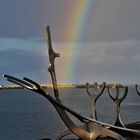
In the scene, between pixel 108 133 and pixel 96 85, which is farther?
pixel 96 85

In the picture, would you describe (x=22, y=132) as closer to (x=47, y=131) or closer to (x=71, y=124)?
(x=47, y=131)

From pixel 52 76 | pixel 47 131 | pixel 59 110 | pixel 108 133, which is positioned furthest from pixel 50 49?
pixel 47 131

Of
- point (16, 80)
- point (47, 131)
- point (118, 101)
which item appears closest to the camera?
point (16, 80)

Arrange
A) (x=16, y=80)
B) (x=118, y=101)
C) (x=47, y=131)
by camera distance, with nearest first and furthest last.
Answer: (x=16, y=80)
(x=118, y=101)
(x=47, y=131)

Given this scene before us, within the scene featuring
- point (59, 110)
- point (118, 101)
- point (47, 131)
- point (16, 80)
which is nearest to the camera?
point (16, 80)

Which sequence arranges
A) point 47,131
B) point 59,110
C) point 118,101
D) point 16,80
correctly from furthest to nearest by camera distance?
point 47,131, point 118,101, point 59,110, point 16,80

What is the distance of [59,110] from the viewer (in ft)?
55.5

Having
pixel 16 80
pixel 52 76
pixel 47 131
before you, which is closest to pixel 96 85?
pixel 52 76

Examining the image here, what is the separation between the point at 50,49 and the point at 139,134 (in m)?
3.64

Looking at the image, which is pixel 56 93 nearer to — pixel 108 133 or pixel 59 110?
pixel 59 110

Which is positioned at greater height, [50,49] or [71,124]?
[50,49]

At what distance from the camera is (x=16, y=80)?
52.1 feet

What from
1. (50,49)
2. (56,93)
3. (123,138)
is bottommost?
(123,138)

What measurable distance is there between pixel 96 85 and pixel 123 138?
379 centimetres
